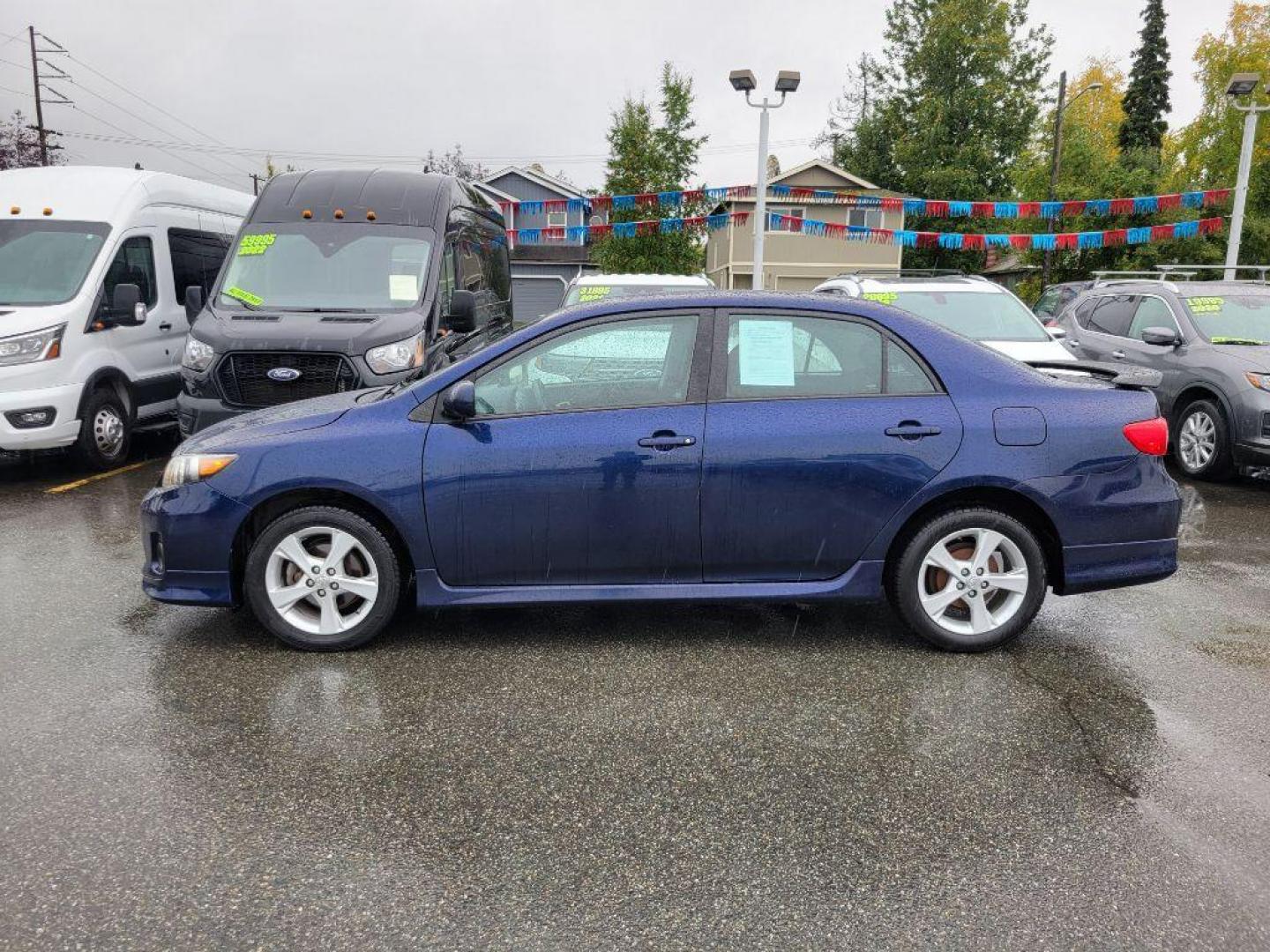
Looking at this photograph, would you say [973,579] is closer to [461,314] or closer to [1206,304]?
[461,314]

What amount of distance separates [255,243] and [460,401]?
16.4ft

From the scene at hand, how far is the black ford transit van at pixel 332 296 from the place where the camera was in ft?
22.9

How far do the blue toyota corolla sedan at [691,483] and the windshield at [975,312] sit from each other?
15.7ft

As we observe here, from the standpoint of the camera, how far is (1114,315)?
33.2 feet

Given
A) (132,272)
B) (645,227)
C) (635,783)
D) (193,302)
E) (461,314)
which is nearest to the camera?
(635,783)

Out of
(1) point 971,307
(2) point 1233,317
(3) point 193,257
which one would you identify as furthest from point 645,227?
(2) point 1233,317

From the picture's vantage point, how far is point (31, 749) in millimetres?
3346

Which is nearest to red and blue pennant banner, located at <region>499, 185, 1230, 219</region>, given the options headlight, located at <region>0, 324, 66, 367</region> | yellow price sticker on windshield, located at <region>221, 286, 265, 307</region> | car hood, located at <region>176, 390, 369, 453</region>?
yellow price sticker on windshield, located at <region>221, 286, 265, 307</region>

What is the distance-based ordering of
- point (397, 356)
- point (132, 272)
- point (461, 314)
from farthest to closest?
point (132, 272)
point (461, 314)
point (397, 356)

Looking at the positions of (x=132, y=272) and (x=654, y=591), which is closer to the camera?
(x=654, y=591)

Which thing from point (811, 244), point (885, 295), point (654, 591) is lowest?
point (654, 591)

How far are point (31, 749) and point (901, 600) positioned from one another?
11.3 ft

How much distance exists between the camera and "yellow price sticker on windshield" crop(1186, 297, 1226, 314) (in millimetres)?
9008

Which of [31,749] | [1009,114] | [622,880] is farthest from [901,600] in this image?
[1009,114]
